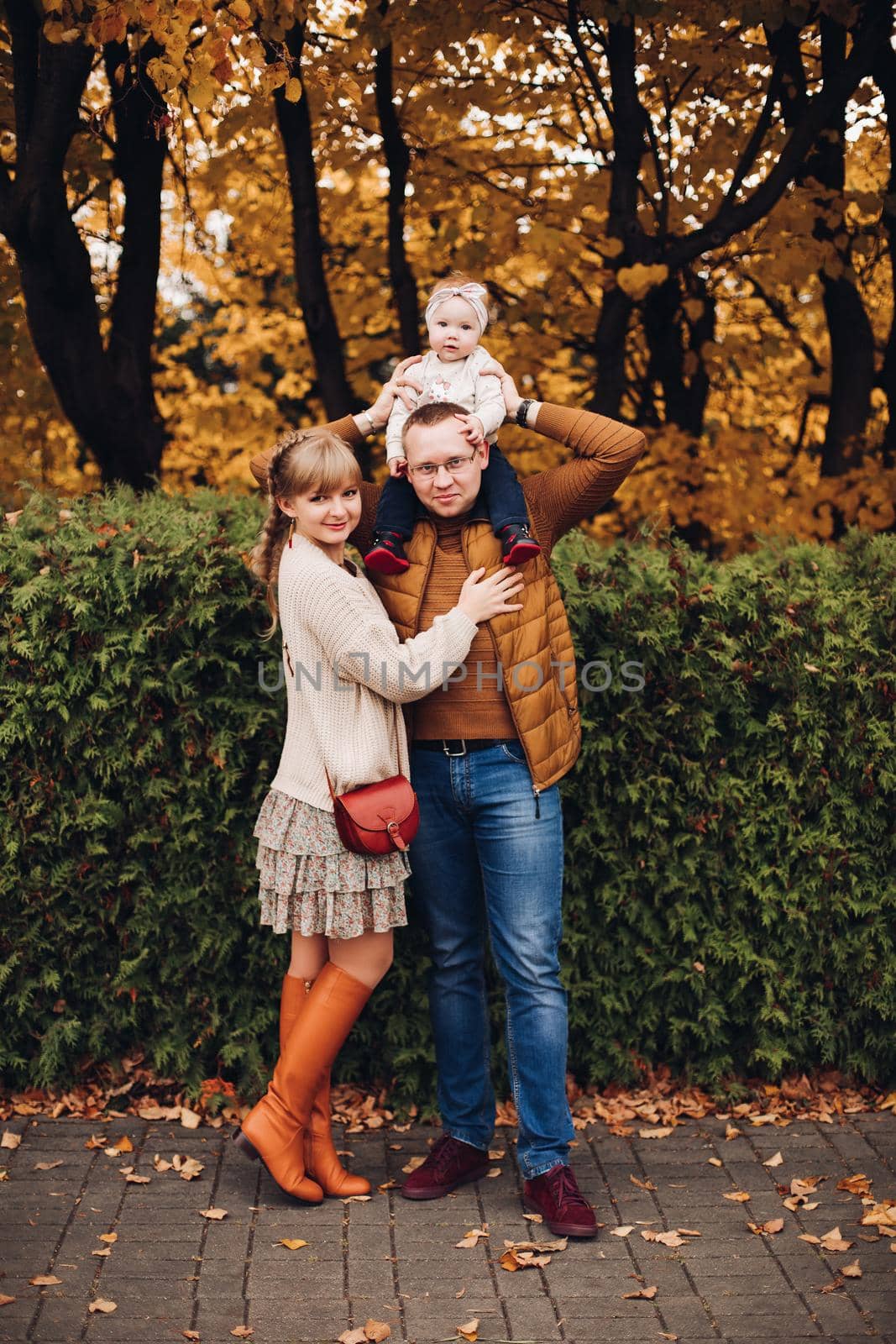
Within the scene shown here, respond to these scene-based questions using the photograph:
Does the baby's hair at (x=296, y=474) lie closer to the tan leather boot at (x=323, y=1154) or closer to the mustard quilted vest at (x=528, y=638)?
the mustard quilted vest at (x=528, y=638)

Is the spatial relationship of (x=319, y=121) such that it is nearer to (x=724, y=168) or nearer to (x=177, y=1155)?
(x=724, y=168)

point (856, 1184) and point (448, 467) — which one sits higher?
point (448, 467)

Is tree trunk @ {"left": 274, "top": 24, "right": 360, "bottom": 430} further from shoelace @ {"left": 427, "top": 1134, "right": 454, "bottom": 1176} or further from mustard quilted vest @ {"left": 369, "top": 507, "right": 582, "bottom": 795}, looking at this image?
shoelace @ {"left": 427, "top": 1134, "right": 454, "bottom": 1176}

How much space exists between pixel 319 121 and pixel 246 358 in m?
2.69

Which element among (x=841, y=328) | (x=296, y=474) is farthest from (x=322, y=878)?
(x=841, y=328)

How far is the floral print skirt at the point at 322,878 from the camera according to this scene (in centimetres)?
376

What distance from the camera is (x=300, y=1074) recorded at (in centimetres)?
384

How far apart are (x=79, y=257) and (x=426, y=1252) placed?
485cm

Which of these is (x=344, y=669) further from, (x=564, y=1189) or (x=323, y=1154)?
(x=564, y=1189)

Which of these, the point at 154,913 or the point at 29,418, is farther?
the point at 29,418

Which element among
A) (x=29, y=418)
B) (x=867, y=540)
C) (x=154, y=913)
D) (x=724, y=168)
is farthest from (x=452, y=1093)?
(x=29, y=418)

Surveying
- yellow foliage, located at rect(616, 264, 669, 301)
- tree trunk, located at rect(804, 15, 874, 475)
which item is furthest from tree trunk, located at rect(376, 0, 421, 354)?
tree trunk, located at rect(804, 15, 874, 475)

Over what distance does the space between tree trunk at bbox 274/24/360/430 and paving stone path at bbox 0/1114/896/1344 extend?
14.2 ft

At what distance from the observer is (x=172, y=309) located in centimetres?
1137
